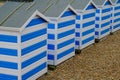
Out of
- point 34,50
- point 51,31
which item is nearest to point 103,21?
point 51,31

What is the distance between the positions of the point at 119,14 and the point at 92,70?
7.95m

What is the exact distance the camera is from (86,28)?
11.9m

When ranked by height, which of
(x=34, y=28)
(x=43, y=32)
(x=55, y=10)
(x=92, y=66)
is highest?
(x=55, y=10)

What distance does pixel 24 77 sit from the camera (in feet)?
24.2

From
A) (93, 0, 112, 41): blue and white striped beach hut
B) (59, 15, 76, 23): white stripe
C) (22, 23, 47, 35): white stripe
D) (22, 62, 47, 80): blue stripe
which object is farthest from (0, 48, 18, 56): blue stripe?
(93, 0, 112, 41): blue and white striped beach hut

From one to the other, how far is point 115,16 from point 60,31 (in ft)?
23.8

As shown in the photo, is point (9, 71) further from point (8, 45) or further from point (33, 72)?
point (33, 72)

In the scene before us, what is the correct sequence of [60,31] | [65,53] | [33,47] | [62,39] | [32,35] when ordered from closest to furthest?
[32,35] < [33,47] < [60,31] < [62,39] < [65,53]

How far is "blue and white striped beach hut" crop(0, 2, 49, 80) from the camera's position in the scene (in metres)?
6.94

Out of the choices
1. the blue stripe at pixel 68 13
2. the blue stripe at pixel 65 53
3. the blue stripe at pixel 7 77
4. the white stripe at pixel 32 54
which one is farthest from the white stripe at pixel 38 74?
the blue stripe at pixel 68 13

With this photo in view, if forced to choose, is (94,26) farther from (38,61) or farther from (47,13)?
(38,61)

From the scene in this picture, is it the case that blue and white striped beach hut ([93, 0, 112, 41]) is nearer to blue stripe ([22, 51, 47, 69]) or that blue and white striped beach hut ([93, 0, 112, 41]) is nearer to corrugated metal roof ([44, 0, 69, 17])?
corrugated metal roof ([44, 0, 69, 17])

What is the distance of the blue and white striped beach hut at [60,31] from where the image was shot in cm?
921

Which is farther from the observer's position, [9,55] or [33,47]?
Result: [33,47]
